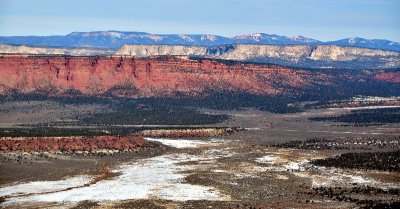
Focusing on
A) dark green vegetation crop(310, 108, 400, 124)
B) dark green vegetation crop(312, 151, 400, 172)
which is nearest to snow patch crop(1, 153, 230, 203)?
dark green vegetation crop(312, 151, 400, 172)

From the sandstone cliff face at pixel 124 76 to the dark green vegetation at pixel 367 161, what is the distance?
89.5 metres

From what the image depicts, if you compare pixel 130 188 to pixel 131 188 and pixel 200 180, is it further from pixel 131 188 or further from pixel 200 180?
pixel 200 180

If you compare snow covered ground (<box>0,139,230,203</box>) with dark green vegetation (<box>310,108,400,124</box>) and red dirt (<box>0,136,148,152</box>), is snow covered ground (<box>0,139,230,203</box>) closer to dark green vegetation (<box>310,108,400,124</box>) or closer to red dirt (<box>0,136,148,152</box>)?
red dirt (<box>0,136,148,152</box>)

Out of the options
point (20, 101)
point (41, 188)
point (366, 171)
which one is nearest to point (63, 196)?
point (41, 188)

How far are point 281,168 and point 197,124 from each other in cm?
4497

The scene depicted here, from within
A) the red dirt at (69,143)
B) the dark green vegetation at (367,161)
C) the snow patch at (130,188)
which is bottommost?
the red dirt at (69,143)

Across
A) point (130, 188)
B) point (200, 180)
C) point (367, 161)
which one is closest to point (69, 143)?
point (200, 180)

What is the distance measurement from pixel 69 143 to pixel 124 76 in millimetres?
86286

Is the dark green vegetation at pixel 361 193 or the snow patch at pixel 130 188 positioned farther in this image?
the snow patch at pixel 130 188

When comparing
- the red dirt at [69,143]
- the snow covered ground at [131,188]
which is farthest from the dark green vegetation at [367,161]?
the red dirt at [69,143]

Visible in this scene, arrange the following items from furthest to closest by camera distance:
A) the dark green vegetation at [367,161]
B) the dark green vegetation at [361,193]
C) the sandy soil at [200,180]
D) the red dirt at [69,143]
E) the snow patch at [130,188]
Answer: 1. the red dirt at [69,143]
2. the dark green vegetation at [367,161]
3. the snow patch at [130,188]
4. the sandy soil at [200,180]
5. the dark green vegetation at [361,193]

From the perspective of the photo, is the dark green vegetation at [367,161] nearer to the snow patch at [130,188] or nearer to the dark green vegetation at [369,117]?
the snow patch at [130,188]

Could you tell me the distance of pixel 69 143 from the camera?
8188 cm

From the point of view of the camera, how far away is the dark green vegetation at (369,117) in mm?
118738
